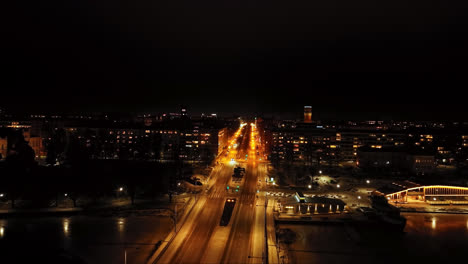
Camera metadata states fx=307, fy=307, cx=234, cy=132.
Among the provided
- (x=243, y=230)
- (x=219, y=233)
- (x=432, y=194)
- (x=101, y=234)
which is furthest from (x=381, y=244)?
(x=101, y=234)

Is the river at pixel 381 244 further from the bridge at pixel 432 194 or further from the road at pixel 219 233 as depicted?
the bridge at pixel 432 194

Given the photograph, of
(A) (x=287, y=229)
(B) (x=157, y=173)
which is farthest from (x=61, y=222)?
(A) (x=287, y=229)

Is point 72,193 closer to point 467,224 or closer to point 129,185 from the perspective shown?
point 129,185

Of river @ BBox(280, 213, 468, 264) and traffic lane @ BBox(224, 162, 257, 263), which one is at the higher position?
traffic lane @ BBox(224, 162, 257, 263)

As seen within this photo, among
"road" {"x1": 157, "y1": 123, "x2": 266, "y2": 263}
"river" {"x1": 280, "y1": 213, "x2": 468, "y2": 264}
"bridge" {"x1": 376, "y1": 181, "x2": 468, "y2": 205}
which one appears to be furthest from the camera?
"bridge" {"x1": 376, "y1": 181, "x2": 468, "y2": 205}

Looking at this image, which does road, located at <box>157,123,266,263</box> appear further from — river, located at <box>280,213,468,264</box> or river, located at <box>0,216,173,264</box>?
river, located at <box>280,213,468,264</box>

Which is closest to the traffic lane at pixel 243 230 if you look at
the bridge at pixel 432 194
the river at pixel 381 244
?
the river at pixel 381 244

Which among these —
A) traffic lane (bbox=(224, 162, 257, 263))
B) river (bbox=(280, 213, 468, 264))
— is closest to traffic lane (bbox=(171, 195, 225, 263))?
traffic lane (bbox=(224, 162, 257, 263))

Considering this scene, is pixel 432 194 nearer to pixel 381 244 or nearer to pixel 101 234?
pixel 381 244

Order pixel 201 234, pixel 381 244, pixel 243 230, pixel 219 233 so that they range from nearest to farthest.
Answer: pixel 201 234, pixel 219 233, pixel 381 244, pixel 243 230
